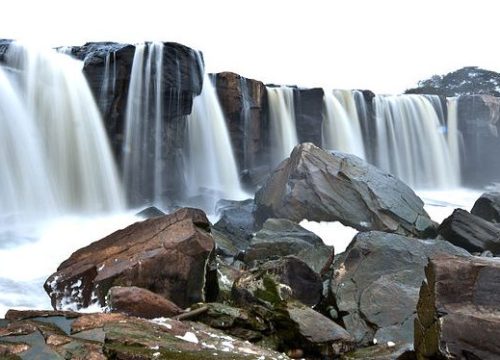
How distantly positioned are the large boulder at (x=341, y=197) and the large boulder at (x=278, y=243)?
1.83 m

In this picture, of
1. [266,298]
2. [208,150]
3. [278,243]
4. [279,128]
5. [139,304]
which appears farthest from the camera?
[279,128]

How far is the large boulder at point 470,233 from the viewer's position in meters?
9.26

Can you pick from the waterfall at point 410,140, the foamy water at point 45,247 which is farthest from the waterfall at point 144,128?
the waterfall at point 410,140

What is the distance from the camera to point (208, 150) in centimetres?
1825

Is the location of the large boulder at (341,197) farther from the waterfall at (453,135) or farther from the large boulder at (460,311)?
the waterfall at (453,135)

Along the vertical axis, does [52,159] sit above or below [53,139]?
below

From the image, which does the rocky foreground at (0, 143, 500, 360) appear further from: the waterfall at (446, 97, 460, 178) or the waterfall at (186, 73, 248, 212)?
the waterfall at (446, 97, 460, 178)

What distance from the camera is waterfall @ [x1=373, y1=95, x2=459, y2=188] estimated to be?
24.3 metres

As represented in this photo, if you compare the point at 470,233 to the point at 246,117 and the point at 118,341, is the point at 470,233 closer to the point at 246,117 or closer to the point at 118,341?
the point at 118,341

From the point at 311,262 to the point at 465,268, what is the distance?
3784 millimetres

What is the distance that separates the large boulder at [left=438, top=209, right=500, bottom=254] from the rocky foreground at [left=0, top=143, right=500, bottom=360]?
0.03 m

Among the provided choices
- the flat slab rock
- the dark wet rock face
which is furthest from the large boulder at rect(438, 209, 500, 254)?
the dark wet rock face

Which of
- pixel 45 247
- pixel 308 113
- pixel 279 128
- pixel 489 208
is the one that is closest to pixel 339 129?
pixel 308 113

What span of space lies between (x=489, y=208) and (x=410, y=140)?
42.5ft
